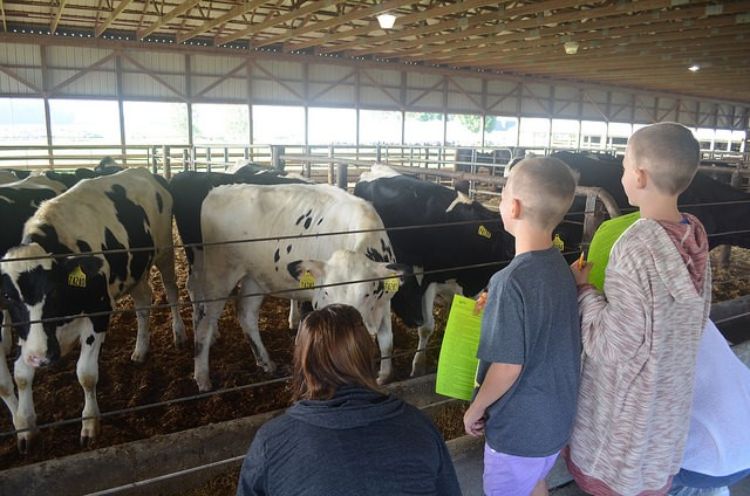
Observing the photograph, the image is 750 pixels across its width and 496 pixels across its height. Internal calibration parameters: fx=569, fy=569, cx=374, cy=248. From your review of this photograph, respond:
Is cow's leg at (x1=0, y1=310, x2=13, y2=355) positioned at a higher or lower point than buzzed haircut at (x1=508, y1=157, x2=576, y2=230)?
lower

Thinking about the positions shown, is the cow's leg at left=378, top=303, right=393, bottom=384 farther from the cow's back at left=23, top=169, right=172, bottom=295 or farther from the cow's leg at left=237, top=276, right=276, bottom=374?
the cow's back at left=23, top=169, right=172, bottom=295

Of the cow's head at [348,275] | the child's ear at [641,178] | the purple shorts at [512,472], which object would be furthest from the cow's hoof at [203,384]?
the child's ear at [641,178]

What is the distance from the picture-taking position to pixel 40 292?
2.99 meters

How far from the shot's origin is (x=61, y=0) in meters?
10.9

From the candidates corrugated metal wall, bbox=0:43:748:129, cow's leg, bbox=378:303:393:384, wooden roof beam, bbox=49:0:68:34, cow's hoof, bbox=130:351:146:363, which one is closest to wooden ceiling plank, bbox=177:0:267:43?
corrugated metal wall, bbox=0:43:748:129

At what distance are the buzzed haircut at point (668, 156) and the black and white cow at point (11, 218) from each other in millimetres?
3391

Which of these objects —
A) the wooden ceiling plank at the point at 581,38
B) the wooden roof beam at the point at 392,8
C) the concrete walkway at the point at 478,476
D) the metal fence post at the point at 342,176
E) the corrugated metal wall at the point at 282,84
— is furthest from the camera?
the corrugated metal wall at the point at 282,84

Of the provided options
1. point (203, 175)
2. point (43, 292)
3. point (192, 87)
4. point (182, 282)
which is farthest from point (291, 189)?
point (192, 87)

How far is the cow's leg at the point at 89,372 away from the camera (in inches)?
131

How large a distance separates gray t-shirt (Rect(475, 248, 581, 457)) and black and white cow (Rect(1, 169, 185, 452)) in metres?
1.39

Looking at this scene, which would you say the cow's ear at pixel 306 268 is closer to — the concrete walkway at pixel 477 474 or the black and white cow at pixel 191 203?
the concrete walkway at pixel 477 474

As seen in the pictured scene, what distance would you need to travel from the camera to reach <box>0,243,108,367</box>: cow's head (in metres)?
2.95

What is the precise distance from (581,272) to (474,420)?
1.98 feet

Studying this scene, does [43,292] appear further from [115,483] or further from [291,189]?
[291,189]
